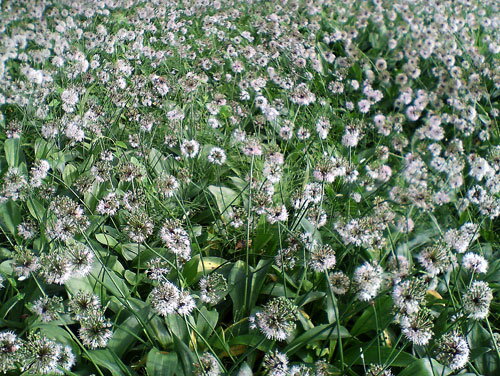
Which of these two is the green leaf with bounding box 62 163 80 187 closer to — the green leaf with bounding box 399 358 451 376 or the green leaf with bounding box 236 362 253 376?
the green leaf with bounding box 236 362 253 376

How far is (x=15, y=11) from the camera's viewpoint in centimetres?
591

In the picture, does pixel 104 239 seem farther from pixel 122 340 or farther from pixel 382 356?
pixel 382 356

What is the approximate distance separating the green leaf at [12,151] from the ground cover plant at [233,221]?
13 millimetres

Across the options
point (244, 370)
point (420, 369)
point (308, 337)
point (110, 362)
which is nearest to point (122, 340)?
point (110, 362)

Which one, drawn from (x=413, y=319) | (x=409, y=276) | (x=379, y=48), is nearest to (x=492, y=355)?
(x=409, y=276)

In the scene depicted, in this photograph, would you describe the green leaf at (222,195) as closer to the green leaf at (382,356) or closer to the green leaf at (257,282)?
the green leaf at (257,282)

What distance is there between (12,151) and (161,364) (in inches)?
79.2

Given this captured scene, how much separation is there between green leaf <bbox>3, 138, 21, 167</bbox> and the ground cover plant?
0.01 m

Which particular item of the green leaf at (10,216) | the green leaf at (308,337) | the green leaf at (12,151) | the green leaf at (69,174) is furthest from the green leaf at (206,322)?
the green leaf at (12,151)

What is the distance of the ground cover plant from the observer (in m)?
2.03

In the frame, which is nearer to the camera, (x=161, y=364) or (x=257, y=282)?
(x=161, y=364)

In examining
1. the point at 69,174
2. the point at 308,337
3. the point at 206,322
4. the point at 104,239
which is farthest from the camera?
the point at 69,174

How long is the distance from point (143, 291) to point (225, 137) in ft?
5.46

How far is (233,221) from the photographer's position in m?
2.68
